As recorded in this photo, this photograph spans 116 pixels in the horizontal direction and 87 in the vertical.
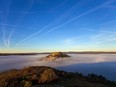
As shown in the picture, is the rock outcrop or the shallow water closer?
the rock outcrop

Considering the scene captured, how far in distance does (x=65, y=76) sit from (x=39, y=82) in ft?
19.7

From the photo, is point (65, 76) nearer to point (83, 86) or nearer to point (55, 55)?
point (83, 86)

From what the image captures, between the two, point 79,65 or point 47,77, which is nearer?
point 47,77

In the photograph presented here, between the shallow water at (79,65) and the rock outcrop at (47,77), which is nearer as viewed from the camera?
the rock outcrop at (47,77)

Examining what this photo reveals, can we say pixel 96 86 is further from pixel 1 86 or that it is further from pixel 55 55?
pixel 55 55

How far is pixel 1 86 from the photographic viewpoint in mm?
20359

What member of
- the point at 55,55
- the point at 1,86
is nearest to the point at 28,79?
the point at 1,86

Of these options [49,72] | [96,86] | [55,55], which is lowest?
[96,86]

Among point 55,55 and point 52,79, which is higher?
point 55,55

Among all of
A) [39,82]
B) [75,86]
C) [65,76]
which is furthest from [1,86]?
[65,76]

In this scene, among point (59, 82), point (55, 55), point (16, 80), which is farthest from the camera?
point (55, 55)

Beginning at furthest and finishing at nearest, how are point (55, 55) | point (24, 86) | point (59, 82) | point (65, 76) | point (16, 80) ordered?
point (55, 55), point (65, 76), point (59, 82), point (16, 80), point (24, 86)

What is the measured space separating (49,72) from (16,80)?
3719mm

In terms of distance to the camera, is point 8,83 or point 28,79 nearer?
point 8,83
